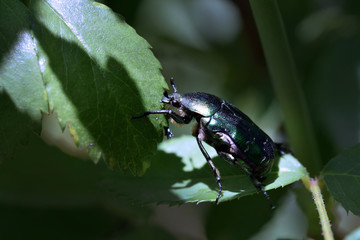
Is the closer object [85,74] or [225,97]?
[85,74]

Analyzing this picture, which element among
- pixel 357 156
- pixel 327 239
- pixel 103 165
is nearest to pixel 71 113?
pixel 103 165

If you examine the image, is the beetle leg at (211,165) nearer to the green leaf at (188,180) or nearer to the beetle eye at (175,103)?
the green leaf at (188,180)

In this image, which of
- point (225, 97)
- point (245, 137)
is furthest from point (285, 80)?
point (225, 97)

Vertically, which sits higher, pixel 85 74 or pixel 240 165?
pixel 85 74

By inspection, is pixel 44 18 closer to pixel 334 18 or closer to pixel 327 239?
pixel 327 239

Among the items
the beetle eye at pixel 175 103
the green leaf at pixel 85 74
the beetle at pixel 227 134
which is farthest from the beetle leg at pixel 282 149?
the green leaf at pixel 85 74

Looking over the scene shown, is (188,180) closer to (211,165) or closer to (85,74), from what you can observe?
(211,165)

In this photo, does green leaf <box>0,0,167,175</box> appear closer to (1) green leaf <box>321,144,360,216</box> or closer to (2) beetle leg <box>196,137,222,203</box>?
(2) beetle leg <box>196,137,222,203</box>
